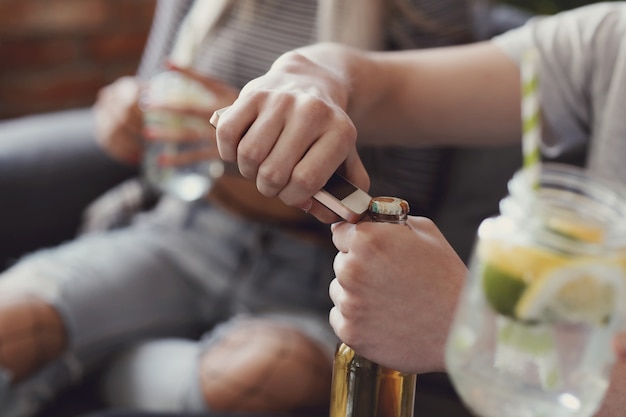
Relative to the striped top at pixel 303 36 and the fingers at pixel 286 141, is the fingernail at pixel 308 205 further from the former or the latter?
the striped top at pixel 303 36

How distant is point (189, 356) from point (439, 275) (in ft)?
2.32

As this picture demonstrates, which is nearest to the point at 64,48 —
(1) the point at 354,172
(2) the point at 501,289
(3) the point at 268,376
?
(3) the point at 268,376

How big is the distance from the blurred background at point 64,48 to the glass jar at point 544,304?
186cm

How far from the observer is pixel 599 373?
42cm

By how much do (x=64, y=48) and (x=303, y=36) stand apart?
3.77 ft

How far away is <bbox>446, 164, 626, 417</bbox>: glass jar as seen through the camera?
0.38 meters

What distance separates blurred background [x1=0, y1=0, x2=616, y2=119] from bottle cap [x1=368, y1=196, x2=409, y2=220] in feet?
5.73

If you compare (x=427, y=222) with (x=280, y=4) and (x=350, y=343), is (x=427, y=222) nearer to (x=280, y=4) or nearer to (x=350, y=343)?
(x=350, y=343)

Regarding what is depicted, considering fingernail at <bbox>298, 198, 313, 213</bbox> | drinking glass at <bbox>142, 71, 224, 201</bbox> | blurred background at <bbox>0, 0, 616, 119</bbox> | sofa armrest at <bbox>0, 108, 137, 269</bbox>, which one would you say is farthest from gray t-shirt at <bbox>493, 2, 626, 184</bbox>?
blurred background at <bbox>0, 0, 616, 119</bbox>

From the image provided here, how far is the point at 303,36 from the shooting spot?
3.92ft

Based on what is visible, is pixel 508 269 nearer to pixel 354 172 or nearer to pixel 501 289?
pixel 501 289

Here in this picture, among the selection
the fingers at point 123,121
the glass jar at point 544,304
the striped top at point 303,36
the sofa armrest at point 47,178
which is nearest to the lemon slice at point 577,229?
the glass jar at point 544,304

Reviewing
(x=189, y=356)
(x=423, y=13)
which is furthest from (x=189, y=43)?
(x=189, y=356)

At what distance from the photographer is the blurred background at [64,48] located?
6.74ft
